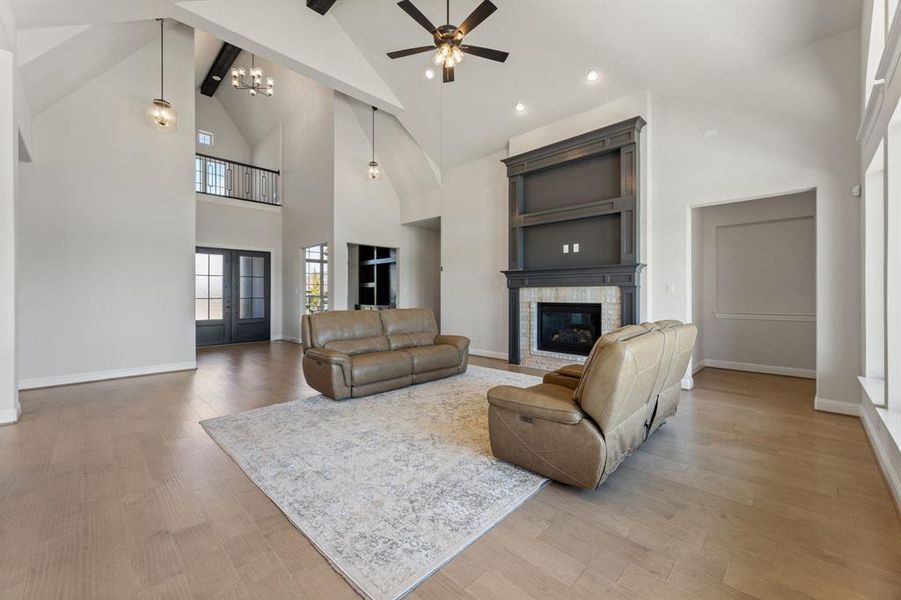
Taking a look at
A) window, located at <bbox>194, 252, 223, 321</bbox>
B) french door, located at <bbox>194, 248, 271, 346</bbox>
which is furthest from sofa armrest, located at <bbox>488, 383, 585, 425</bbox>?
window, located at <bbox>194, 252, 223, 321</bbox>

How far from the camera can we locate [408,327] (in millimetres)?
5238

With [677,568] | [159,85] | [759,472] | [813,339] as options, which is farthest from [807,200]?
[159,85]

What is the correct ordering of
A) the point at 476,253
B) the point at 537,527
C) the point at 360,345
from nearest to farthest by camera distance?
1. the point at 537,527
2. the point at 360,345
3. the point at 476,253

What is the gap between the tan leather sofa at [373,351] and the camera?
4.02 meters

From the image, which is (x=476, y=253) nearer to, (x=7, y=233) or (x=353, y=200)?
(x=353, y=200)

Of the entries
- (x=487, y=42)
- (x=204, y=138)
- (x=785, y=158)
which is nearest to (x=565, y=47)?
(x=487, y=42)

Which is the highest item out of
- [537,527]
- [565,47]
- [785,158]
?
[565,47]

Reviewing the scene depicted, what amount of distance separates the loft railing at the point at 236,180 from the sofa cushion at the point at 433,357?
259 inches

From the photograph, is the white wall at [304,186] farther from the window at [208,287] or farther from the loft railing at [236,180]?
the window at [208,287]

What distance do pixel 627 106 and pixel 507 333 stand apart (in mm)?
3764

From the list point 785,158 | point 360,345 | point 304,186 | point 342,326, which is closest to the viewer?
point 785,158

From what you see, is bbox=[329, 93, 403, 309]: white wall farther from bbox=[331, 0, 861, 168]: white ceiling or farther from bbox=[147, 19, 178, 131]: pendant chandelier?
bbox=[147, 19, 178, 131]: pendant chandelier

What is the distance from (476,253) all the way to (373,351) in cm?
317

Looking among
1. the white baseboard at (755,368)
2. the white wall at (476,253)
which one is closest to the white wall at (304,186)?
the white wall at (476,253)
